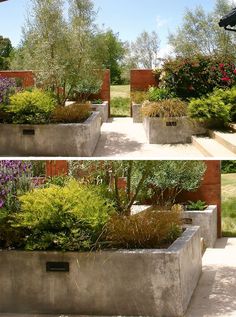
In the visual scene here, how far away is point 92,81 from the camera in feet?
52.8

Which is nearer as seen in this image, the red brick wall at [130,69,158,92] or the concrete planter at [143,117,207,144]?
the concrete planter at [143,117,207,144]

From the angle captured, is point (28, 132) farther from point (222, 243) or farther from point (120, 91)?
point (120, 91)

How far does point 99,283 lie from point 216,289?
1.93m

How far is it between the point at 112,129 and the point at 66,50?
2861 millimetres

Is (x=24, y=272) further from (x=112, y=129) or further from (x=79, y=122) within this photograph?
(x=112, y=129)

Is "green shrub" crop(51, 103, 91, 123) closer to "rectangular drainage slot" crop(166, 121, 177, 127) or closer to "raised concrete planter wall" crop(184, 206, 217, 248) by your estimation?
"rectangular drainage slot" crop(166, 121, 177, 127)

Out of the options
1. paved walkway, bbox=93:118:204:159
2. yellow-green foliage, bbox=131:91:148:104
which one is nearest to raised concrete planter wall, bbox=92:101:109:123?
yellow-green foliage, bbox=131:91:148:104

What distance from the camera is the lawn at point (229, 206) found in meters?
15.9

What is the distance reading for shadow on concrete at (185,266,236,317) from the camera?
7789mm

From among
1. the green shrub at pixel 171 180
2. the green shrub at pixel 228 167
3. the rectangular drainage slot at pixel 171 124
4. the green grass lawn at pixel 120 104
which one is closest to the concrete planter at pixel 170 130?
the rectangular drainage slot at pixel 171 124

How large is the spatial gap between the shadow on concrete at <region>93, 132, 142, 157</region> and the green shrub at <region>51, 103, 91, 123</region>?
0.78 metres

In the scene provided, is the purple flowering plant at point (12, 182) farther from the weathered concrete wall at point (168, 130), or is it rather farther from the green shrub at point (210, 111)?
the green shrub at point (210, 111)

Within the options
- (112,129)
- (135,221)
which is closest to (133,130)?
(112,129)

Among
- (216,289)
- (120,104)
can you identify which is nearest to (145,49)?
(120,104)
